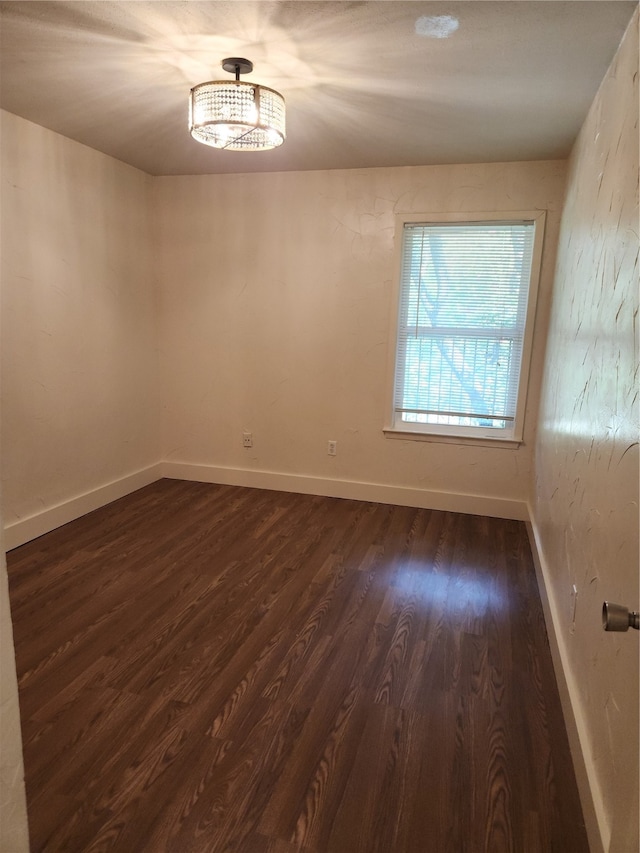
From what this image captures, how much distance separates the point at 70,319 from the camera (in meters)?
3.43

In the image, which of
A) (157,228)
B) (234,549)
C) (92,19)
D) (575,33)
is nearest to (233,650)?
(234,549)

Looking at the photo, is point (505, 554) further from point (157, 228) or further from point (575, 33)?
point (157, 228)

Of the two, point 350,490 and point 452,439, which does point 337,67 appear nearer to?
point 452,439

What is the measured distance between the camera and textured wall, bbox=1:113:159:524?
3.02 m

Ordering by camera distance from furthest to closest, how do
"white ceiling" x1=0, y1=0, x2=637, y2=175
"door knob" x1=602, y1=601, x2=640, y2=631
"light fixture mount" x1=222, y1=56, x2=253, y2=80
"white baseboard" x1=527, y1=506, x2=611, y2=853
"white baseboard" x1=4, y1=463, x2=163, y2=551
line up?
"white baseboard" x1=4, y1=463, x2=163, y2=551 < "light fixture mount" x1=222, y1=56, x2=253, y2=80 < "white ceiling" x1=0, y1=0, x2=637, y2=175 < "white baseboard" x1=527, y1=506, x2=611, y2=853 < "door knob" x1=602, y1=601, x2=640, y2=631

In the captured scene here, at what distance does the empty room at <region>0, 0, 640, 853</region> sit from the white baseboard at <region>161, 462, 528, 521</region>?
0.09 ft

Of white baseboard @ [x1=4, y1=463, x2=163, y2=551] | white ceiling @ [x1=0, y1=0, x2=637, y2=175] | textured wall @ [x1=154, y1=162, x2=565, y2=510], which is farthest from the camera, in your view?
textured wall @ [x1=154, y1=162, x2=565, y2=510]

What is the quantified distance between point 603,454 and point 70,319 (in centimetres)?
317

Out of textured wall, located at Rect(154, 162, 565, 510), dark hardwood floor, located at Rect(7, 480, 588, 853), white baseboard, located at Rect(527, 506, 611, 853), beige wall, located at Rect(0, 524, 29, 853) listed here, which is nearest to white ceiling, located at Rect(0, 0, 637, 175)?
textured wall, located at Rect(154, 162, 565, 510)

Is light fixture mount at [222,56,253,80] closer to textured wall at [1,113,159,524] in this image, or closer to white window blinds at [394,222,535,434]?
textured wall at [1,113,159,524]

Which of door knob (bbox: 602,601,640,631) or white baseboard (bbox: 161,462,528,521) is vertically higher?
door knob (bbox: 602,601,640,631)

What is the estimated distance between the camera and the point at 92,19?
1.87 metres

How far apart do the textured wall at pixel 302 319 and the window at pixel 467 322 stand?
0.33ft

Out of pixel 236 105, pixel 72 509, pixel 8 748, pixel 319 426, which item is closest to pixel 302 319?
pixel 319 426
